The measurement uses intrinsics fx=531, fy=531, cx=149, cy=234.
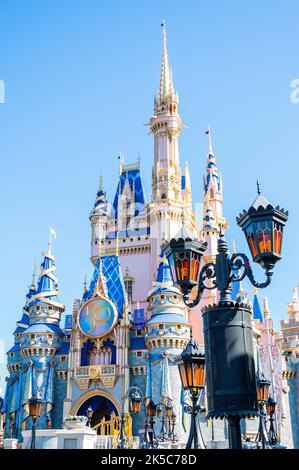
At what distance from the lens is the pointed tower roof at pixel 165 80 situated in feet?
188

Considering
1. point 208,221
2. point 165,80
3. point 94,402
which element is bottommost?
point 94,402

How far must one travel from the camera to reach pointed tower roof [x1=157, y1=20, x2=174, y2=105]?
57247 millimetres

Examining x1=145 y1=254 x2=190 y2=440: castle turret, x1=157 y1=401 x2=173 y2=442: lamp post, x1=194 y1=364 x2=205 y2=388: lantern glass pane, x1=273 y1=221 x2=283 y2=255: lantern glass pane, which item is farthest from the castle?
x1=273 y1=221 x2=283 y2=255: lantern glass pane

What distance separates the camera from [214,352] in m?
7.25

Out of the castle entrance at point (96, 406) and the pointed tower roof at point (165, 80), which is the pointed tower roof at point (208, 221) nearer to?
the pointed tower roof at point (165, 80)

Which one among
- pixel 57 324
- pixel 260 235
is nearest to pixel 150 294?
pixel 57 324

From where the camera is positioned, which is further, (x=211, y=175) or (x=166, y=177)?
(x=211, y=175)

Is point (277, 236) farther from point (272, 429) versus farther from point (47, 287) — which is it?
point (47, 287)

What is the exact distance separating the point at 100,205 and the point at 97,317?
16.9 meters

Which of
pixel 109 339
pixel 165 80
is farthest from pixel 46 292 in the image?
pixel 165 80

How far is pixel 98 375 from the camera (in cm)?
3950

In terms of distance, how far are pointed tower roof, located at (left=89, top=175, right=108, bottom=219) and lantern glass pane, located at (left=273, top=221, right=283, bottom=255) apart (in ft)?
153

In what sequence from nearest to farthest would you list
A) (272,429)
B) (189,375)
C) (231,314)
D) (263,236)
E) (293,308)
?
(231,314) → (263,236) → (189,375) → (272,429) → (293,308)
